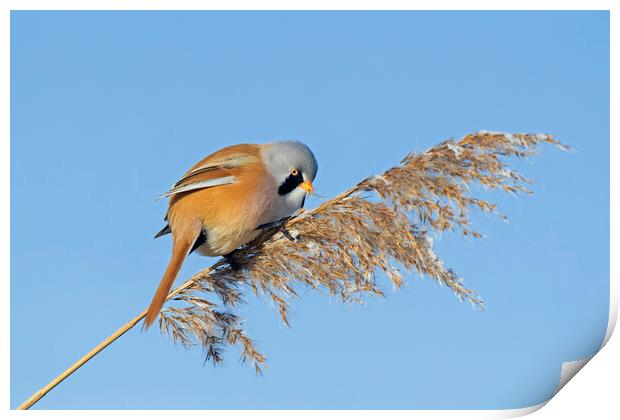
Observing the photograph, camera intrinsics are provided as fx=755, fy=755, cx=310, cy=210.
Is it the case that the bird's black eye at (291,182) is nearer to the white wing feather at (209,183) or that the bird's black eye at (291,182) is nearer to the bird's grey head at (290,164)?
the bird's grey head at (290,164)

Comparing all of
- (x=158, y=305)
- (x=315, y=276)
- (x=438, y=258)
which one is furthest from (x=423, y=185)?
(x=158, y=305)

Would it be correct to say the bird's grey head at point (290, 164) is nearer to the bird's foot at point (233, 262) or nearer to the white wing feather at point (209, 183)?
the white wing feather at point (209, 183)

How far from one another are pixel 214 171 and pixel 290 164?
23cm

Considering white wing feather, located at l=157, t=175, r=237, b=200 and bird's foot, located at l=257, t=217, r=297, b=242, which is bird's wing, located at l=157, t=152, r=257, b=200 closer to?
white wing feather, located at l=157, t=175, r=237, b=200

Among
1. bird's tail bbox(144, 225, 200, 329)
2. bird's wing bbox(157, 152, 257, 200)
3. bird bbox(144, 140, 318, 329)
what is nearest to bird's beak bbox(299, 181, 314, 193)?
bird bbox(144, 140, 318, 329)

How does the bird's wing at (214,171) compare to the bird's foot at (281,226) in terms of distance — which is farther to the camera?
the bird's wing at (214,171)

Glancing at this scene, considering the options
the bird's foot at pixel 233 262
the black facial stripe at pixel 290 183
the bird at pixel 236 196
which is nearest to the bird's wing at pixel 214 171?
the bird at pixel 236 196

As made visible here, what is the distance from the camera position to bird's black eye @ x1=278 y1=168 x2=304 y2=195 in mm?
1900

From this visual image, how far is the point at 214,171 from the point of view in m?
2.00

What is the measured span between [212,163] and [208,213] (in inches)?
5.8

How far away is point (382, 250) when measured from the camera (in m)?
1.60

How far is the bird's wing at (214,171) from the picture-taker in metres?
1.96

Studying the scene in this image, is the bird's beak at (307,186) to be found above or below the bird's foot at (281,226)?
above
